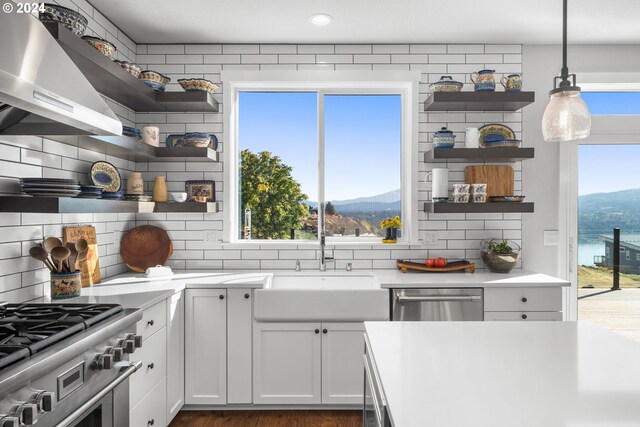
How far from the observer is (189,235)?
3543mm

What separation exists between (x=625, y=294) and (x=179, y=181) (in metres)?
3.84

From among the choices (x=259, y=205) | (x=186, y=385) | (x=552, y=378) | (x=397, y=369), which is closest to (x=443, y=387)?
(x=397, y=369)

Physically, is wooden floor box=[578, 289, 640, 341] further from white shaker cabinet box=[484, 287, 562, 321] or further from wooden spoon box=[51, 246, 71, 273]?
wooden spoon box=[51, 246, 71, 273]

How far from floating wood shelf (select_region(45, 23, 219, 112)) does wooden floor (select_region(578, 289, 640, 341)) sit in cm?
346

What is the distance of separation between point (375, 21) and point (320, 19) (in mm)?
399

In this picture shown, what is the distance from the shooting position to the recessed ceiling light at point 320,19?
9.87 feet

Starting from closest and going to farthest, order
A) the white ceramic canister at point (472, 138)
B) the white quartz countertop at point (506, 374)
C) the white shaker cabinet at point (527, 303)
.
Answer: the white quartz countertop at point (506, 374) → the white shaker cabinet at point (527, 303) → the white ceramic canister at point (472, 138)

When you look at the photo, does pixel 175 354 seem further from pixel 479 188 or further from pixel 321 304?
pixel 479 188

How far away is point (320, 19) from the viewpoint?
306cm

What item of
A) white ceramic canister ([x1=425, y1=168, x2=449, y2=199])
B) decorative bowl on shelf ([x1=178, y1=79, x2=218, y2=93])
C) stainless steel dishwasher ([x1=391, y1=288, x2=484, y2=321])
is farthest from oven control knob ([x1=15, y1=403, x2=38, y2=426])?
white ceramic canister ([x1=425, y1=168, x2=449, y2=199])

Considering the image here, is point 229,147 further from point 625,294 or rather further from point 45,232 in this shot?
point 625,294

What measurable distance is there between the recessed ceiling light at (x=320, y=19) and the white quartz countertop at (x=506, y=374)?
2.21 metres

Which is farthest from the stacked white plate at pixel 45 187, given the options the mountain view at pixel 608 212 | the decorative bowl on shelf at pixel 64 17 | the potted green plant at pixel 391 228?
the mountain view at pixel 608 212

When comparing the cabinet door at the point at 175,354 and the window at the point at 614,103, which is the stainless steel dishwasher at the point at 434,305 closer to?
the cabinet door at the point at 175,354
